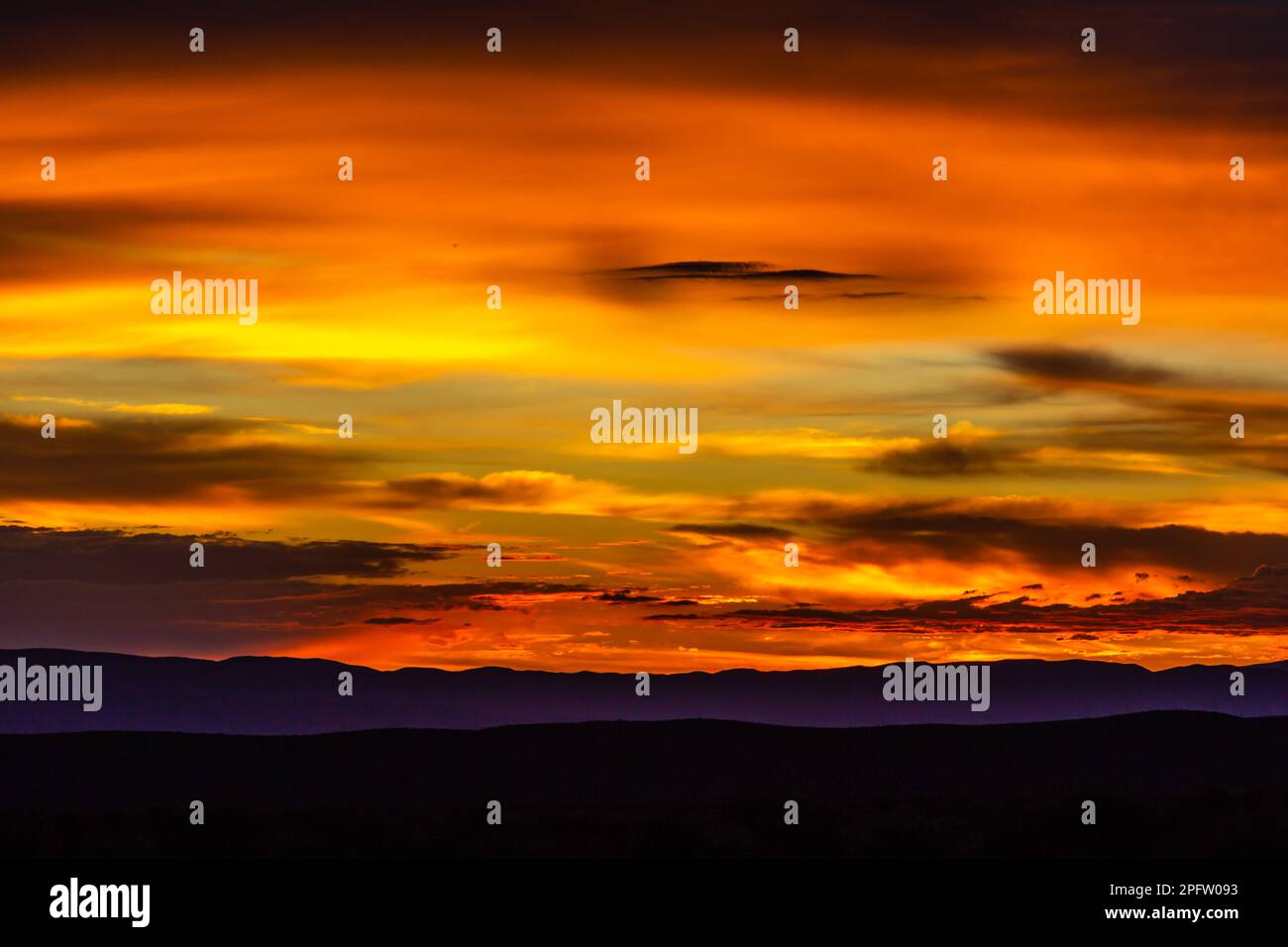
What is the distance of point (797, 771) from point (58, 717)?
45709 millimetres

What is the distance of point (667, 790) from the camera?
3031 inches

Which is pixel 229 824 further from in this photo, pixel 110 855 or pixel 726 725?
pixel 726 725

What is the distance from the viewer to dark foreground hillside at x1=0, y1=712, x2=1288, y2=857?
56.3 metres

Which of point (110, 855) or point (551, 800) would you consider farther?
point (551, 800)

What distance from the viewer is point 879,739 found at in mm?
89312

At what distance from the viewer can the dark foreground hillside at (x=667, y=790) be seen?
5628cm

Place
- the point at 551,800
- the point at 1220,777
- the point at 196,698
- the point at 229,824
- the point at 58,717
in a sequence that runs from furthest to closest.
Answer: the point at 196,698 < the point at 58,717 < the point at 1220,777 < the point at 551,800 < the point at 229,824
